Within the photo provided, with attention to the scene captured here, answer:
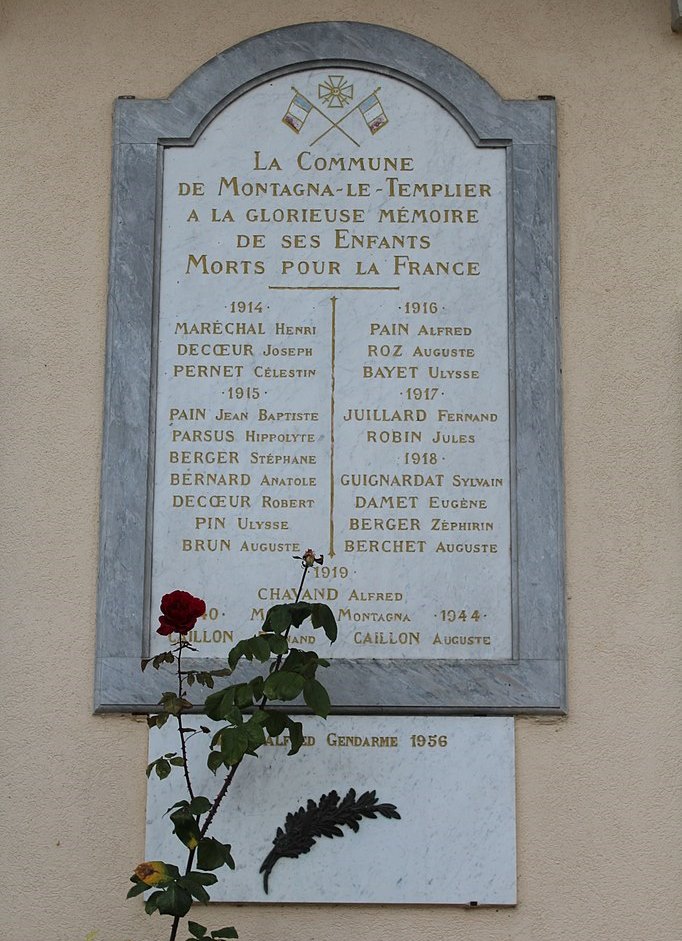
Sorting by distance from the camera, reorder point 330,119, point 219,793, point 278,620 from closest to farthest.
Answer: point 278,620 → point 219,793 → point 330,119

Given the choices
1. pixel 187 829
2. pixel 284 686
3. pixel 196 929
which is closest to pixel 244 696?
pixel 284 686

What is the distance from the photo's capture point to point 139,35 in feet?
16.0

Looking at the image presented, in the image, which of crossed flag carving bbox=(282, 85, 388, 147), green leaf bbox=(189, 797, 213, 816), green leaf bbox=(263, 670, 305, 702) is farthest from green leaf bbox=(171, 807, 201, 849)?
crossed flag carving bbox=(282, 85, 388, 147)

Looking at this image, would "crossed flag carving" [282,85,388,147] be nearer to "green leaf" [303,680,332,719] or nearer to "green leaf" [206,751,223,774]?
"green leaf" [303,680,332,719]

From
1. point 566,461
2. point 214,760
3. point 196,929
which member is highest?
point 566,461

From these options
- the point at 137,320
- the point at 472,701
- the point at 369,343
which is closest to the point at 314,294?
the point at 369,343

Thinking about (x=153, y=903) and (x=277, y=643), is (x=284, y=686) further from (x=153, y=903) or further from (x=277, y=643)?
(x=153, y=903)

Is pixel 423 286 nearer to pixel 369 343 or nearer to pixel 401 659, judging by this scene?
pixel 369 343

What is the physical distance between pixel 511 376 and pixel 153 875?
6.22ft

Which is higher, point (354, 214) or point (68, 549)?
point (354, 214)

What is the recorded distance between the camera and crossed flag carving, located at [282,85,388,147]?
15.8 feet

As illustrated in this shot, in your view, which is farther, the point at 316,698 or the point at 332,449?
the point at 332,449

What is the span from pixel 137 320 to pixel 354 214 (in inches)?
31.4

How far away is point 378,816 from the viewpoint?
13.9 ft
